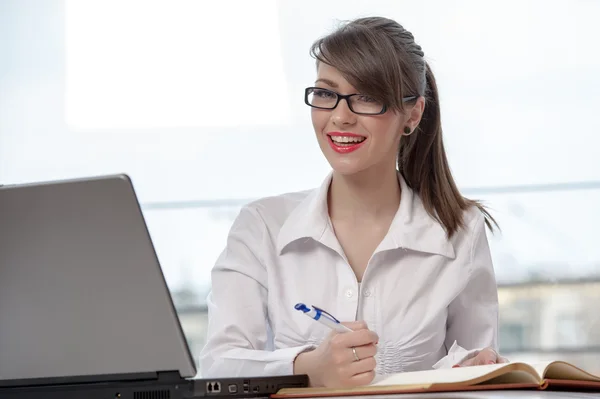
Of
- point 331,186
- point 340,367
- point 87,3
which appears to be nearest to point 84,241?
point 340,367

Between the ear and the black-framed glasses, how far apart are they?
141 millimetres

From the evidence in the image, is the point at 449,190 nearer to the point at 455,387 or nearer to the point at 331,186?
the point at 331,186

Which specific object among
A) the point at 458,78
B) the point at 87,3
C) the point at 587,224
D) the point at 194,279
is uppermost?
the point at 87,3

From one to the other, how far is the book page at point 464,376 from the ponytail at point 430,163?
0.80m

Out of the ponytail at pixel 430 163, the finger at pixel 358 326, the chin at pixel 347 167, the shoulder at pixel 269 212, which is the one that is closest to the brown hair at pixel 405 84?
the ponytail at pixel 430 163

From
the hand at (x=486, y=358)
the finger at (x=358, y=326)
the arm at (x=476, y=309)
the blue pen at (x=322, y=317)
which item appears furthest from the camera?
the arm at (x=476, y=309)

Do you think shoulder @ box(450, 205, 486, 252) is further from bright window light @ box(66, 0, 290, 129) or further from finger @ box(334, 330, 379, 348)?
bright window light @ box(66, 0, 290, 129)

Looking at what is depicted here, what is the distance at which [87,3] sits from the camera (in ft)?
14.5

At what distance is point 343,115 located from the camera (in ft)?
5.63

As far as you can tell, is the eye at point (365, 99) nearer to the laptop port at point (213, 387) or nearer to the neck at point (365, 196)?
the neck at point (365, 196)

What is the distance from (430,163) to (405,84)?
0.84 feet

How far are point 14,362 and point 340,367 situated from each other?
471 millimetres

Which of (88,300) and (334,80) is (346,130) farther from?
(88,300)

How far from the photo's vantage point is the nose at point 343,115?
1.72 meters
